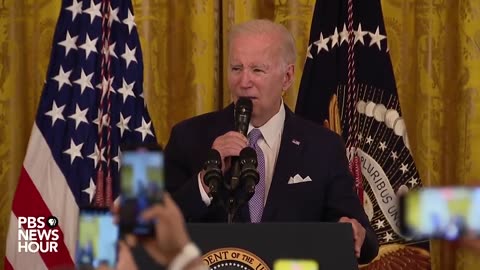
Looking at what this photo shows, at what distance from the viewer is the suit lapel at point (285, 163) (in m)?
2.79

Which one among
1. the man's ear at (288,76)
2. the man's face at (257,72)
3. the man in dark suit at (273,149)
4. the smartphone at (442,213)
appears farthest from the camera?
the man's ear at (288,76)

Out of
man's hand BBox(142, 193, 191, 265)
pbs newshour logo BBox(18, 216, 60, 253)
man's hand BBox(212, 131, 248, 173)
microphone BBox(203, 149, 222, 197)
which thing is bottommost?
pbs newshour logo BBox(18, 216, 60, 253)

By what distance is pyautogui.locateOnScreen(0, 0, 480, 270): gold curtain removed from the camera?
4.02m

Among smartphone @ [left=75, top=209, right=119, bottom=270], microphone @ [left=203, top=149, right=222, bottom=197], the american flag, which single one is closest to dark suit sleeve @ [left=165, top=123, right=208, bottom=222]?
microphone @ [left=203, top=149, right=222, bottom=197]

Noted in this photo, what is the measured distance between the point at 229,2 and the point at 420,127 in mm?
1080

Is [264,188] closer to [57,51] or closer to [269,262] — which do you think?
[269,262]

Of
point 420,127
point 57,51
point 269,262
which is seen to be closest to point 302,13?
point 420,127

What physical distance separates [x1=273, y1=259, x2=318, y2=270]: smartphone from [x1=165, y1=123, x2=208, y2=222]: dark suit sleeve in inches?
25.7

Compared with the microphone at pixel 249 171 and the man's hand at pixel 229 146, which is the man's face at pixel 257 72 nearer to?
the man's hand at pixel 229 146

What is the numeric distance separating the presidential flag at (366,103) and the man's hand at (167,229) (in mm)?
3126

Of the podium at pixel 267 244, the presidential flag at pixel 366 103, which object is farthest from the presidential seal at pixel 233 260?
the presidential flag at pixel 366 103

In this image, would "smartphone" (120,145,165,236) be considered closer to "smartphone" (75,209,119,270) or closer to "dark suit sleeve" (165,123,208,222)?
"smartphone" (75,209,119,270)

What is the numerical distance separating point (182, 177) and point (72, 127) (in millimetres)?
1094

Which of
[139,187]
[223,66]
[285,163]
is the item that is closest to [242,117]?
[285,163]
